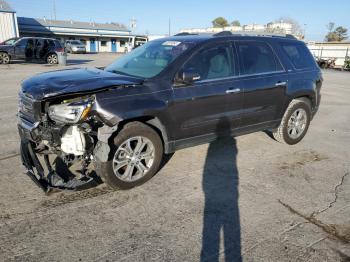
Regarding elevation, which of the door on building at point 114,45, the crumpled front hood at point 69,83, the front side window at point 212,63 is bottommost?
the door on building at point 114,45

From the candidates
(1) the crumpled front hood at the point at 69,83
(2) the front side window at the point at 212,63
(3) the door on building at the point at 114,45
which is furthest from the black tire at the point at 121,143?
(3) the door on building at the point at 114,45

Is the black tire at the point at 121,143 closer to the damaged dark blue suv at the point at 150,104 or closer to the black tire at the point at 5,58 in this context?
the damaged dark blue suv at the point at 150,104

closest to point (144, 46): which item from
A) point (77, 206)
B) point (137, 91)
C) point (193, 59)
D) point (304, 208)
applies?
point (193, 59)

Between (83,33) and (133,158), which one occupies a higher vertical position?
(83,33)

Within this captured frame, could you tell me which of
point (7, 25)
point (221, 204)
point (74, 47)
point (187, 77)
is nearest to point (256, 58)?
point (187, 77)

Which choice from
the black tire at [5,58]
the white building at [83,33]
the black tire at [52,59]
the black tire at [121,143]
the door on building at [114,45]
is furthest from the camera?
the door on building at [114,45]

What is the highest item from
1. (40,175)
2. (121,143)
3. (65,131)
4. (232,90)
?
(232,90)

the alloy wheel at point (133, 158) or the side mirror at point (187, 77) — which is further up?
the side mirror at point (187, 77)

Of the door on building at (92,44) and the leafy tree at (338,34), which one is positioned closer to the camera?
the door on building at (92,44)

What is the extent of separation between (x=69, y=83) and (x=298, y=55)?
162 inches

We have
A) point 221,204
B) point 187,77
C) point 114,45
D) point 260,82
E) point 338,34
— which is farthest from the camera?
point 338,34

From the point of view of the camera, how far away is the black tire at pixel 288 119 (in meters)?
5.80

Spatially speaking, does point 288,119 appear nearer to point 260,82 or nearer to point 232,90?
point 260,82

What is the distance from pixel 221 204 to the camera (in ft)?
12.6
